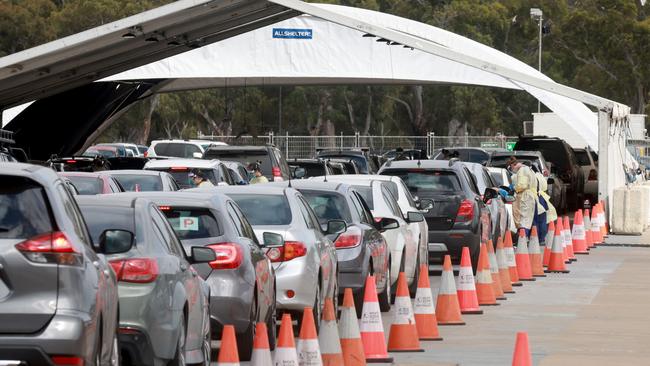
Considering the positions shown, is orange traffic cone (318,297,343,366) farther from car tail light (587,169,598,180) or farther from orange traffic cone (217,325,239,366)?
car tail light (587,169,598,180)

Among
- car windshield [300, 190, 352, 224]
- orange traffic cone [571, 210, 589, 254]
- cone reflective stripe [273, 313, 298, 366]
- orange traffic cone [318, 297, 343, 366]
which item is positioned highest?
car windshield [300, 190, 352, 224]

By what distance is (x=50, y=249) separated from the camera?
340 inches

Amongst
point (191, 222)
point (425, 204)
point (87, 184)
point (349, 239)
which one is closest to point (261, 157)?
point (425, 204)

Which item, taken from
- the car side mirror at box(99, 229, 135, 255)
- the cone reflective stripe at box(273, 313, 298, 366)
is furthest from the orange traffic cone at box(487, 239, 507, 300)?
the car side mirror at box(99, 229, 135, 255)

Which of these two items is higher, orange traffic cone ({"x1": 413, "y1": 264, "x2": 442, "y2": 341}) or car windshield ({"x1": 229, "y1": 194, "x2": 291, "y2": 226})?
car windshield ({"x1": 229, "y1": 194, "x2": 291, "y2": 226})

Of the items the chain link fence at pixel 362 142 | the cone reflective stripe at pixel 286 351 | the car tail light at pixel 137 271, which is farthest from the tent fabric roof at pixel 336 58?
the cone reflective stripe at pixel 286 351

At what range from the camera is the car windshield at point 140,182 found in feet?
77.9

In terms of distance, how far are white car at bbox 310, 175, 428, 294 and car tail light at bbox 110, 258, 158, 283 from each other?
9407 millimetres

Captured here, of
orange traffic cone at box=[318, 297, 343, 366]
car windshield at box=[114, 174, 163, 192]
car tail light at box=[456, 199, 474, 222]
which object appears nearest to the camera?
orange traffic cone at box=[318, 297, 343, 366]

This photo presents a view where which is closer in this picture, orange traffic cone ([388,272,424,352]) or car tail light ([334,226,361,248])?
orange traffic cone ([388,272,424,352])

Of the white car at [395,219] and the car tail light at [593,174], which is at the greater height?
the white car at [395,219]

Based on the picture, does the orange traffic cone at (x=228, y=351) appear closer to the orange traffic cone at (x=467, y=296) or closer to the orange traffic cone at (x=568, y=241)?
the orange traffic cone at (x=467, y=296)

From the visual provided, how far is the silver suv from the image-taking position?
8.54m

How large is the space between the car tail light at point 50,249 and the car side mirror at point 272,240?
269 inches
